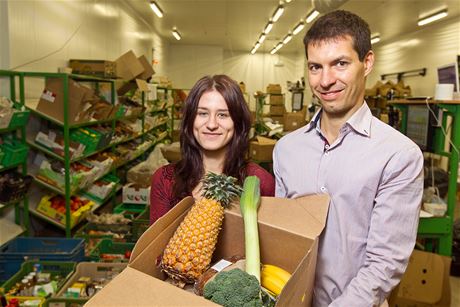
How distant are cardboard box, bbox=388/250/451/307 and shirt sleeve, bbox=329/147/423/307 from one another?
201cm

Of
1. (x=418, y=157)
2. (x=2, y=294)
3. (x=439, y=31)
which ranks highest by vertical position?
(x=439, y=31)

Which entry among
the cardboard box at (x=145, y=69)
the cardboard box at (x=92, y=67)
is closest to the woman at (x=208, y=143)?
the cardboard box at (x=92, y=67)

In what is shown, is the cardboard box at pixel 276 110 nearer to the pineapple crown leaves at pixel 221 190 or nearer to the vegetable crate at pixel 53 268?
the vegetable crate at pixel 53 268

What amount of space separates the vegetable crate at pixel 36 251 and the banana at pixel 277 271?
2648 millimetres

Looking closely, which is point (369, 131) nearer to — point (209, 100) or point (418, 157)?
point (418, 157)

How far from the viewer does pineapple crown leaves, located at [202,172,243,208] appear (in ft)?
3.70

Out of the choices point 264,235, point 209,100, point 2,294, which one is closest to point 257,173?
point 209,100

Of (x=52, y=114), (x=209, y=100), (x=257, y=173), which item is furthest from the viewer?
(x=52, y=114)

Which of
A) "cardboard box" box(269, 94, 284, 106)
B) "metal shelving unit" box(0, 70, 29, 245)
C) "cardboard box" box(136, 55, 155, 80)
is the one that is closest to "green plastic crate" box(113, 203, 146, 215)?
"metal shelving unit" box(0, 70, 29, 245)

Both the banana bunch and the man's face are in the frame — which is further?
the man's face

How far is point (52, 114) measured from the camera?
13.4ft

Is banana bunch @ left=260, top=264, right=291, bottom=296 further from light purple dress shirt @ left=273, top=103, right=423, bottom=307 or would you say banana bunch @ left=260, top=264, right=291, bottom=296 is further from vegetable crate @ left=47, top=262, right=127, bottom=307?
vegetable crate @ left=47, top=262, right=127, bottom=307

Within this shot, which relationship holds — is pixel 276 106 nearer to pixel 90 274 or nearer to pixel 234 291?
pixel 90 274

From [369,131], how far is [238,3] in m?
7.66
